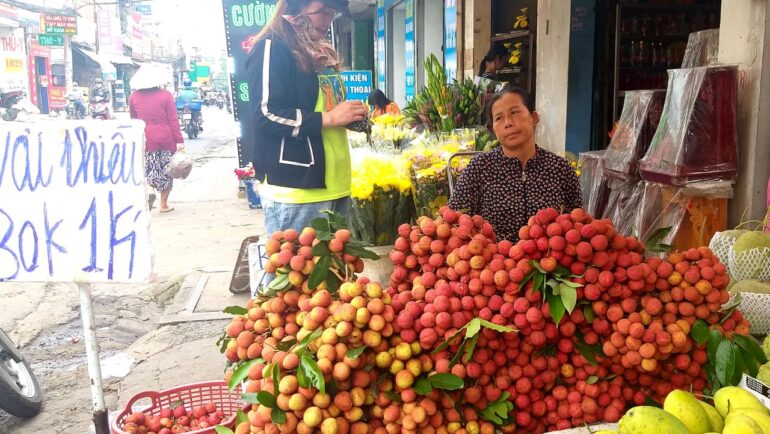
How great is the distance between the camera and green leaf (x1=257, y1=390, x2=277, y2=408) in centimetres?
166

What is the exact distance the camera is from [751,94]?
3227 millimetres

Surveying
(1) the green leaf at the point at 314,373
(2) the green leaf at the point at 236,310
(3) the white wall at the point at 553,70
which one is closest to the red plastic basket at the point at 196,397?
(2) the green leaf at the point at 236,310

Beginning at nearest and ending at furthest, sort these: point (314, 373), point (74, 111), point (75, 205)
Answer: point (314, 373) < point (75, 205) < point (74, 111)

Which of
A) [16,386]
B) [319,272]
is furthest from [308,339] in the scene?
[16,386]

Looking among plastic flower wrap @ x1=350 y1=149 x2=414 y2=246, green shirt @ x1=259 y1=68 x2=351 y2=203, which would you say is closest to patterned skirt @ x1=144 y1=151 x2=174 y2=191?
plastic flower wrap @ x1=350 y1=149 x2=414 y2=246

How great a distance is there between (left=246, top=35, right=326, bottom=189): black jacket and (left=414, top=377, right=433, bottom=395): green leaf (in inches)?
59.2

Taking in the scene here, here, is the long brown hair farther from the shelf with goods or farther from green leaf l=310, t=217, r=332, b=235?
the shelf with goods

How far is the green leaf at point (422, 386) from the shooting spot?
1.72m

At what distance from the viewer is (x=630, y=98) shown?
445cm

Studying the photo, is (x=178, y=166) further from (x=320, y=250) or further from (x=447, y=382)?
(x=447, y=382)

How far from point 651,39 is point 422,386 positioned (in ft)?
23.5

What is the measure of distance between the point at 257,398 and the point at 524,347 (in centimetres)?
73

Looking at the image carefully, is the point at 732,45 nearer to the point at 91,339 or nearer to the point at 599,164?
the point at 599,164

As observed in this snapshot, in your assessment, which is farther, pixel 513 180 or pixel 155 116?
pixel 155 116
